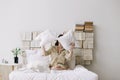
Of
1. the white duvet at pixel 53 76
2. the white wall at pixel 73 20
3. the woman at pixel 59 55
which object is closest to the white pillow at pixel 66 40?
the woman at pixel 59 55

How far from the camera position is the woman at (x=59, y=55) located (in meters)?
4.64

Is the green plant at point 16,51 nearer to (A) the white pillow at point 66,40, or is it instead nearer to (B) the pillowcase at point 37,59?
(B) the pillowcase at point 37,59

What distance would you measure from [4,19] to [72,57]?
172cm

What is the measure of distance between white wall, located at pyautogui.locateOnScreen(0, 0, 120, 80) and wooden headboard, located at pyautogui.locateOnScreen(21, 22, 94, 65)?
0.16 m

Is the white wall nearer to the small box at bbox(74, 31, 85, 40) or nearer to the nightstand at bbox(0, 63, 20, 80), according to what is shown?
the small box at bbox(74, 31, 85, 40)

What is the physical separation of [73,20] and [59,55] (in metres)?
0.89

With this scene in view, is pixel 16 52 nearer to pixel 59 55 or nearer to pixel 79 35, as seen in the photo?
pixel 59 55

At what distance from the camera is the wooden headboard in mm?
5055

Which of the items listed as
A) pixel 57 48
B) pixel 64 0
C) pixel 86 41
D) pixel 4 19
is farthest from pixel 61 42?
pixel 4 19

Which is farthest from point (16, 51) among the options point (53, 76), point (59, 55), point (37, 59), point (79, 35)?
point (53, 76)

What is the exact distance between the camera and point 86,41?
5062mm

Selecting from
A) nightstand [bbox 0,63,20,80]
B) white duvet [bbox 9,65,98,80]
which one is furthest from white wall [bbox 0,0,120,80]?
white duvet [bbox 9,65,98,80]

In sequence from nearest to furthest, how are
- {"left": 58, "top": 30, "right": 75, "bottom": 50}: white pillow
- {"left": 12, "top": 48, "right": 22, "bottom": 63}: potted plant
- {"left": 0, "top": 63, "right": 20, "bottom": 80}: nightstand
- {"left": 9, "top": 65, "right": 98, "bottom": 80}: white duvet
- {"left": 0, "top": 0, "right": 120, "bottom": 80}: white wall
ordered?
{"left": 9, "top": 65, "right": 98, "bottom": 80}: white duvet < {"left": 58, "top": 30, "right": 75, "bottom": 50}: white pillow < {"left": 0, "top": 63, "right": 20, "bottom": 80}: nightstand < {"left": 12, "top": 48, "right": 22, "bottom": 63}: potted plant < {"left": 0, "top": 0, "right": 120, "bottom": 80}: white wall

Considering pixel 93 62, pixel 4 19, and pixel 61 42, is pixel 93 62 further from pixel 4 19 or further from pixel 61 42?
Result: pixel 4 19
